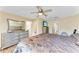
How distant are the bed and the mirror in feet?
0.70

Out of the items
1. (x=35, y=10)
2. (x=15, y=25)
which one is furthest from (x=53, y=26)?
(x=15, y=25)

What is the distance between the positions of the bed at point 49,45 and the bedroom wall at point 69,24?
0.11 meters

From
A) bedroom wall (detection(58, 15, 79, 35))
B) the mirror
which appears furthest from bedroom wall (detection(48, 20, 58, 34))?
the mirror

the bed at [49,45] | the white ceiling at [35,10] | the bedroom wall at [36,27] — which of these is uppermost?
the white ceiling at [35,10]

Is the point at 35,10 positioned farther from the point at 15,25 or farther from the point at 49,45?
the point at 49,45

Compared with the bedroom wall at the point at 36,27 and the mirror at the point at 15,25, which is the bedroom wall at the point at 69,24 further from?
the mirror at the point at 15,25

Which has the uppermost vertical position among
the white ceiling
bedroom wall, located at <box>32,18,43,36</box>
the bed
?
the white ceiling

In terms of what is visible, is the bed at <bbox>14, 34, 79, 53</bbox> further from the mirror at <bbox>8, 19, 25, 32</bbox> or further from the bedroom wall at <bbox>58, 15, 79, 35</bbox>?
the mirror at <bbox>8, 19, 25, 32</bbox>

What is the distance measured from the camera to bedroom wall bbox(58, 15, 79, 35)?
1.61 meters

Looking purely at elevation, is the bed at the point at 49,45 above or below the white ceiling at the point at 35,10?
below

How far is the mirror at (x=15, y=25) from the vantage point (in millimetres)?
1570

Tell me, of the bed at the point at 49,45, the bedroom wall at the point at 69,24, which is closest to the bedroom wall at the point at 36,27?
the bed at the point at 49,45

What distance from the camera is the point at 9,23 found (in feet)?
5.13

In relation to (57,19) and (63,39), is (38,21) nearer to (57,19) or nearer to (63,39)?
(57,19)
